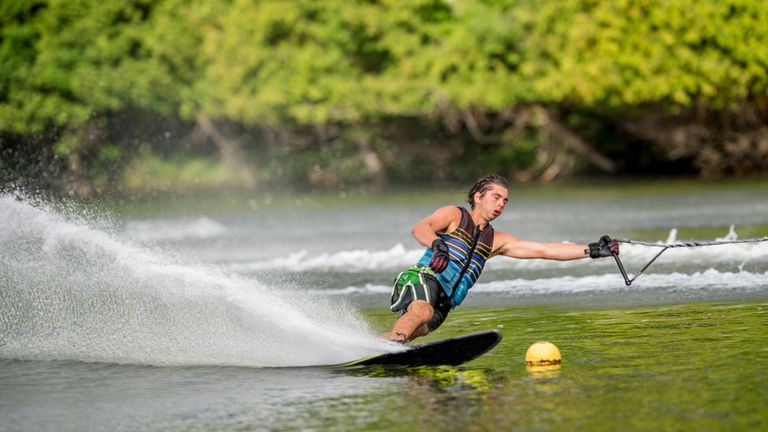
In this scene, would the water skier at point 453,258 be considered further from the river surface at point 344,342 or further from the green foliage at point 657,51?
the green foliage at point 657,51

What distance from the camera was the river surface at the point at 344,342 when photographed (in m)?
7.22

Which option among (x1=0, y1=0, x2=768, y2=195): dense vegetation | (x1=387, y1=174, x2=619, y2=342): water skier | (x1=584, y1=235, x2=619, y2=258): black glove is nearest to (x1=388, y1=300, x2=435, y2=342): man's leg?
(x1=387, y1=174, x2=619, y2=342): water skier

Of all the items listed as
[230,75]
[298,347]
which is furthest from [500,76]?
[298,347]

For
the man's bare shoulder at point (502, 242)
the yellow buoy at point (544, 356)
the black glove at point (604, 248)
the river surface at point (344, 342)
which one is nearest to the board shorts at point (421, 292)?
the river surface at point (344, 342)

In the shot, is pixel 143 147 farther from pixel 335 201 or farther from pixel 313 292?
pixel 313 292

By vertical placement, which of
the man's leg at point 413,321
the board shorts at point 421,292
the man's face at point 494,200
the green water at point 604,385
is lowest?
the green water at point 604,385

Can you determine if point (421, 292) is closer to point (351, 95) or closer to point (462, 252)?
point (462, 252)

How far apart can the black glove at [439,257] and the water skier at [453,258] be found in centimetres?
35

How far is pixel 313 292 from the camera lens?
14.5 meters

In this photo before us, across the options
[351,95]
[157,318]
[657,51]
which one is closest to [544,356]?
[157,318]

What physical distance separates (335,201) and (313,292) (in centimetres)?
2270

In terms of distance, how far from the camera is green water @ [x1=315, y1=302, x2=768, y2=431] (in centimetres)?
676

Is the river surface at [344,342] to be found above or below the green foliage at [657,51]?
below

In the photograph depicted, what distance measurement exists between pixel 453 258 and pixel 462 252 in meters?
0.07
